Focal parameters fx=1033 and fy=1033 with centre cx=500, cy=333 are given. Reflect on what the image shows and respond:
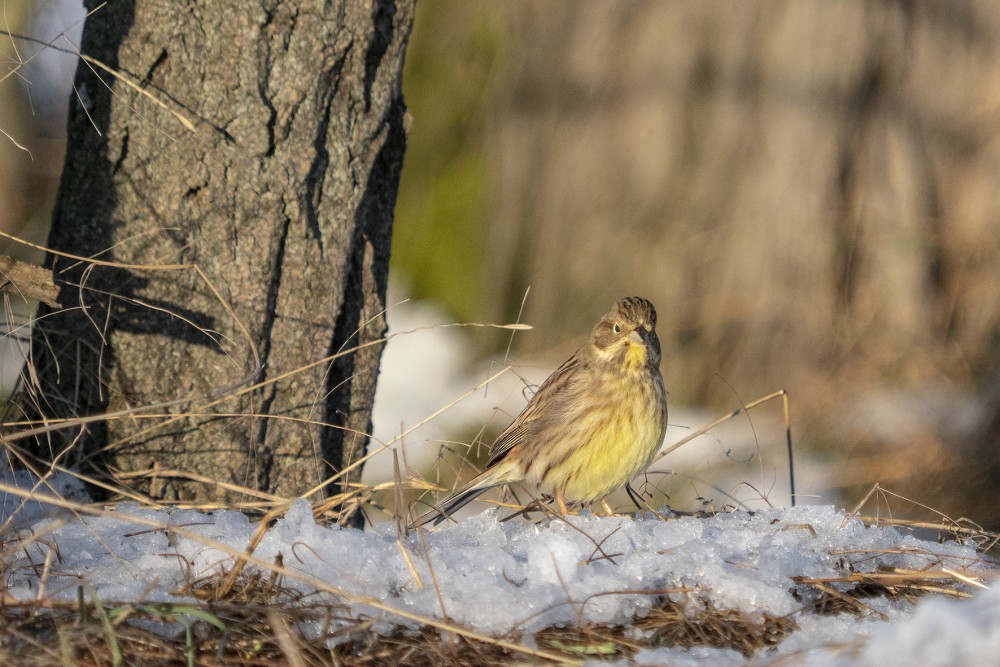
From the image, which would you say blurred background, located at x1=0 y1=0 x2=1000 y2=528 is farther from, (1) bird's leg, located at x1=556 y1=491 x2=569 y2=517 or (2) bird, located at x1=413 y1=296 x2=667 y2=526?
(1) bird's leg, located at x1=556 y1=491 x2=569 y2=517

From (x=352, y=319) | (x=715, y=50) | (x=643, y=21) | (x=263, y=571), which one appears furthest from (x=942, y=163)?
(x=263, y=571)

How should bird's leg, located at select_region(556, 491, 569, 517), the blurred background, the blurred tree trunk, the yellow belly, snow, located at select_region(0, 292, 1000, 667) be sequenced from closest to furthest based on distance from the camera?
snow, located at select_region(0, 292, 1000, 667), the blurred tree trunk, bird's leg, located at select_region(556, 491, 569, 517), the yellow belly, the blurred background

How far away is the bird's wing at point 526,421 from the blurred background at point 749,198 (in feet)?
9.12

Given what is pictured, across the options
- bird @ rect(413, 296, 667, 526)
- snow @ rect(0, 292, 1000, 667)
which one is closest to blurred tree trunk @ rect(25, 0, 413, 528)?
snow @ rect(0, 292, 1000, 667)

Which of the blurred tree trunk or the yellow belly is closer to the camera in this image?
the blurred tree trunk

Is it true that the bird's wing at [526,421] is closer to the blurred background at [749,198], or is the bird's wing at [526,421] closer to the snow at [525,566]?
the snow at [525,566]

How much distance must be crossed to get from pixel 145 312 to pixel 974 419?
19.8 feet

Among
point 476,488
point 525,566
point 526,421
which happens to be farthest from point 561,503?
point 525,566

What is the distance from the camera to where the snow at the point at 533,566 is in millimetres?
2439

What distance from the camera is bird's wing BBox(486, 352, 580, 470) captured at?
15.0 ft

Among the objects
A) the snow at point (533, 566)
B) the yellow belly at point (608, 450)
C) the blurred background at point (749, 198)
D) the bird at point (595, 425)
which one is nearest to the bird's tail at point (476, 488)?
the bird at point (595, 425)

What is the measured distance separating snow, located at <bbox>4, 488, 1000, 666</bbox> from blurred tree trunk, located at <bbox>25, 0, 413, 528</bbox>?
28.0 inches

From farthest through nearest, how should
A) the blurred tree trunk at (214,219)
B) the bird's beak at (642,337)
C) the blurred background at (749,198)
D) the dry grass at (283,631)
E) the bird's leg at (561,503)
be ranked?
the blurred background at (749,198) → the bird's beak at (642,337) → the bird's leg at (561,503) → the blurred tree trunk at (214,219) → the dry grass at (283,631)

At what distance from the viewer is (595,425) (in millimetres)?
4387
